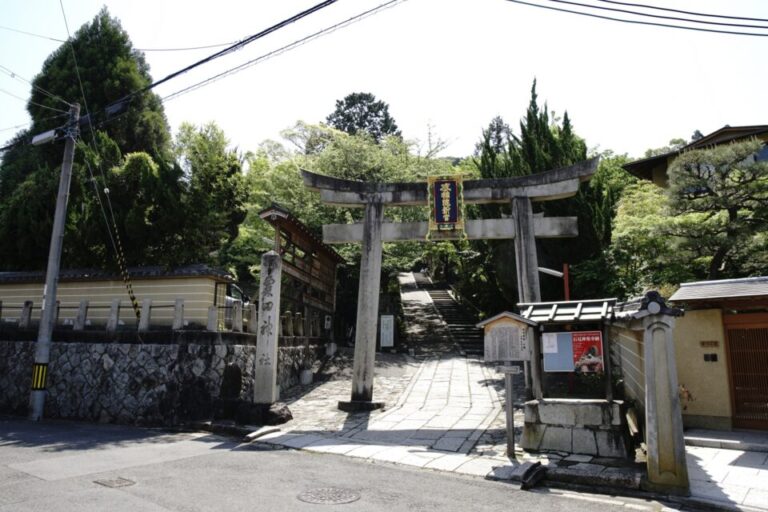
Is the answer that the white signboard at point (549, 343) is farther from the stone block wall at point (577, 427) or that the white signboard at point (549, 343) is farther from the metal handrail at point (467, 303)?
the metal handrail at point (467, 303)

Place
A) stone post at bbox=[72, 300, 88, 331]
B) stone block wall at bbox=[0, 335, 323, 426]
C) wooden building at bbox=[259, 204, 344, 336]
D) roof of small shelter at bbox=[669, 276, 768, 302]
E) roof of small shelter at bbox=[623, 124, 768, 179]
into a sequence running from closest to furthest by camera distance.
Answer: roof of small shelter at bbox=[669, 276, 768, 302] → stone block wall at bbox=[0, 335, 323, 426] → stone post at bbox=[72, 300, 88, 331] → wooden building at bbox=[259, 204, 344, 336] → roof of small shelter at bbox=[623, 124, 768, 179]

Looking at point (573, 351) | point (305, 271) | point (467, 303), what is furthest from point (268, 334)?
point (467, 303)

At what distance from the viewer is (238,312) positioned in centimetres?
1437

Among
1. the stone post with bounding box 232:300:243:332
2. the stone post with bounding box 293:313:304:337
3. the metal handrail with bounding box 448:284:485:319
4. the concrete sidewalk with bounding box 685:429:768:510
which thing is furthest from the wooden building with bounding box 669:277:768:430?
the metal handrail with bounding box 448:284:485:319

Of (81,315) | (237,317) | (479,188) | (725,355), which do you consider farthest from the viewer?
(81,315)

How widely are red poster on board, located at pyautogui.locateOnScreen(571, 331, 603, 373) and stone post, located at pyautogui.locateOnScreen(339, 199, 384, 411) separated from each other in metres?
5.78

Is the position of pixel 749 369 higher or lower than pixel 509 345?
lower

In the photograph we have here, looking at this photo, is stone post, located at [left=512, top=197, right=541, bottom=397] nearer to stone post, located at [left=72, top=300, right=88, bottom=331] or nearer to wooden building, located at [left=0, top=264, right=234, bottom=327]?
wooden building, located at [left=0, top=264, right=234, bottom=327]

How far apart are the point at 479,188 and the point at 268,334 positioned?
712 cm

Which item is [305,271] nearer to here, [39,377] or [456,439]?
[39,377]

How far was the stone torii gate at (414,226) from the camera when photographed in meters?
13.2

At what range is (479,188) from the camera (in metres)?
13.9

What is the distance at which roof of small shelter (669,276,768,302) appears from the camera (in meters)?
9.63

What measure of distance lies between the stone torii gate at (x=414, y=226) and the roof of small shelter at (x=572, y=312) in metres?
3.12
